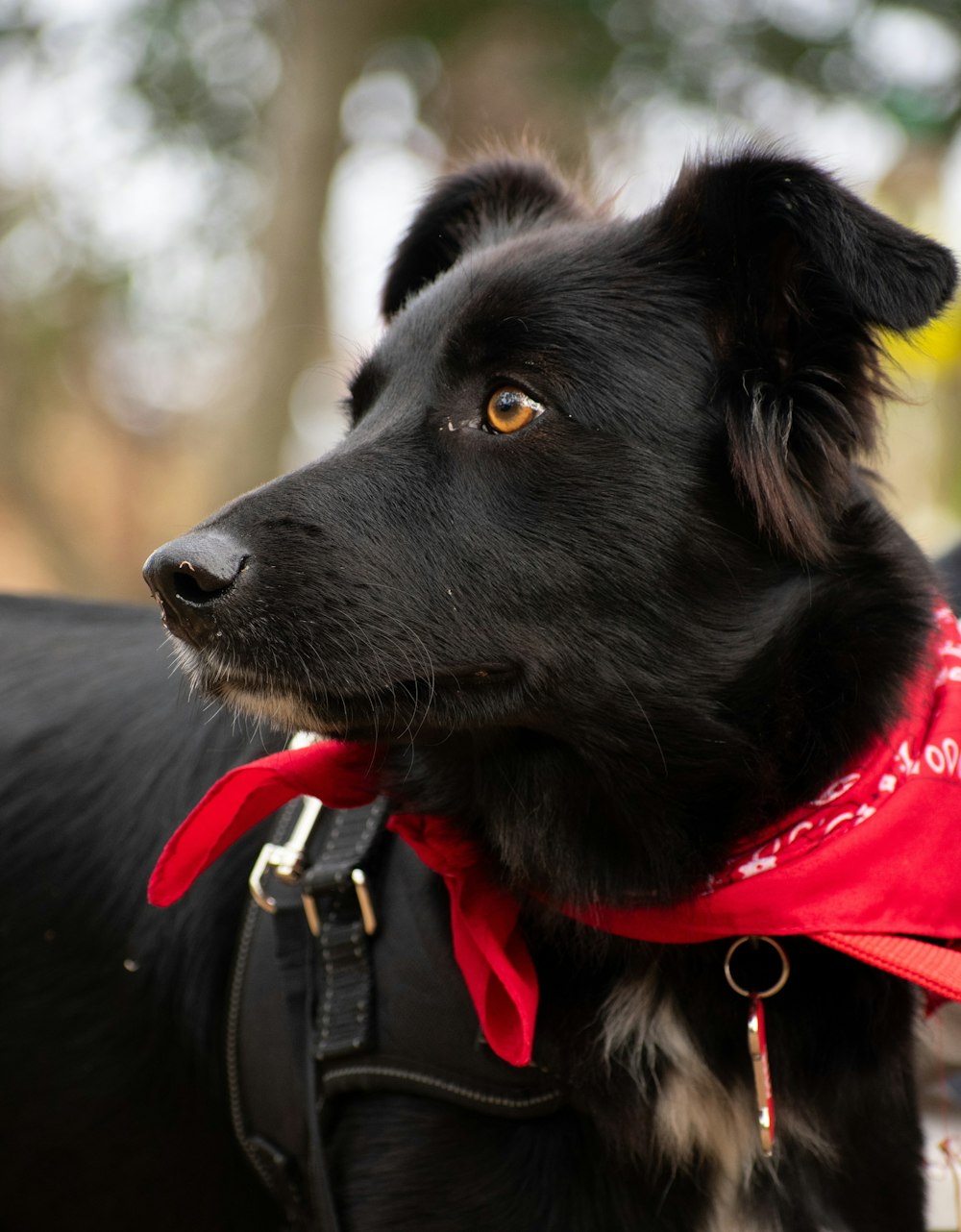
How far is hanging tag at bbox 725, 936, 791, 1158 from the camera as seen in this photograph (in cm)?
195

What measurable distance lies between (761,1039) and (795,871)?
0.27 m

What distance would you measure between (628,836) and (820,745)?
1.17ft

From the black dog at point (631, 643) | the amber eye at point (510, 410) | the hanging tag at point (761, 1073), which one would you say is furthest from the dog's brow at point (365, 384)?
the hanging tag at point (761, 1073)

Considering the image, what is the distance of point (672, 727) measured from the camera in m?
2.08

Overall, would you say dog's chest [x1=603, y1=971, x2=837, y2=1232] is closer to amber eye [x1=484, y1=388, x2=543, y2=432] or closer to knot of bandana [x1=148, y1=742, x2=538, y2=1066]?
knot of bandana [x1=148, y1=742, x2=538, y2=1066]

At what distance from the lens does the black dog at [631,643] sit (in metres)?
1.99

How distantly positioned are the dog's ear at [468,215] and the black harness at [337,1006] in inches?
51.2

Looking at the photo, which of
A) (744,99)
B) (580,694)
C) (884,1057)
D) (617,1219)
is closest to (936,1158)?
(884,1057)

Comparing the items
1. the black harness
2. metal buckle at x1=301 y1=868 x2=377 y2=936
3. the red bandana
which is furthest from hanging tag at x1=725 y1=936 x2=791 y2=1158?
metal buckle at x1=301 y1=868 x2=377 y2=936

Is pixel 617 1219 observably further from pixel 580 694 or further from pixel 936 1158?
pixel 936 1158

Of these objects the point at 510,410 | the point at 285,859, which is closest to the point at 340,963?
the point at 285,859

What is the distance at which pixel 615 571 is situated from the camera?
2.04 meters

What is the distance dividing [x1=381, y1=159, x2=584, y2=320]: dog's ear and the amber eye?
0.86 m

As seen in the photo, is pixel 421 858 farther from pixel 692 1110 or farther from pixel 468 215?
pixel 468 215
